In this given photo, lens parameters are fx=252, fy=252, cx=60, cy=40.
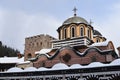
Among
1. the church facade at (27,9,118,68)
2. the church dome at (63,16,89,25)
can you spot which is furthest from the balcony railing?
the church dome at (63,16,89,25)

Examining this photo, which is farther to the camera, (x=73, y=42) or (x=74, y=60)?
(x=73, y=42)

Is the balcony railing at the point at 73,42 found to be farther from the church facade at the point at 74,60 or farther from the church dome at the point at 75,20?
the church dome at the point at 75,20

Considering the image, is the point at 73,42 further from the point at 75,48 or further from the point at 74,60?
the point at 74,60

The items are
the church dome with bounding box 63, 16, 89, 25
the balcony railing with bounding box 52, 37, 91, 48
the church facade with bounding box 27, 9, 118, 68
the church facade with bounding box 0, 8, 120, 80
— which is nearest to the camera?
the church facade with bounding box 0, 8, 120, 80

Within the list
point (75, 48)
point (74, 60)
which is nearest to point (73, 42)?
point (75, 48)

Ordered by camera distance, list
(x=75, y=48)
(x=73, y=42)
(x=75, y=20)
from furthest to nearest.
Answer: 1. (x=75, y=20)
2. (x=73, y=42)
3. (x=75, y=48)

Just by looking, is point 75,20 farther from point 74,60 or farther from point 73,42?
point 74,60

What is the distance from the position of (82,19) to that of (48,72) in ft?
45.4

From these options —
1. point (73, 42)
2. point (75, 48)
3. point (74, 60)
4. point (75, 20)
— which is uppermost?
point (75, 20)

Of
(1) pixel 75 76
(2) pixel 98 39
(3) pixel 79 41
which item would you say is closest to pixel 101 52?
(3) pixel 79 41

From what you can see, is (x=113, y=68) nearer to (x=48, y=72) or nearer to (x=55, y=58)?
(x=48, y=72)

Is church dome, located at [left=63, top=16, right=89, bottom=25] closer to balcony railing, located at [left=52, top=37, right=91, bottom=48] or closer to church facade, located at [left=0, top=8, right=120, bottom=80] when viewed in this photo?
church facade, located at [left=0, top=8, right=120, bottom=80]

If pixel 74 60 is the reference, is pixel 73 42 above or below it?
above

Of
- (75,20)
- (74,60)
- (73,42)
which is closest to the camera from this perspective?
(74,60)
